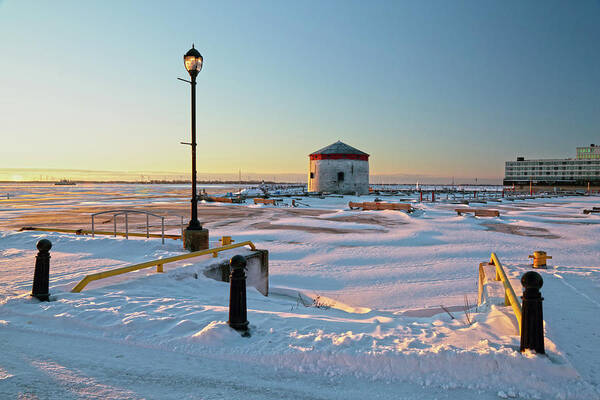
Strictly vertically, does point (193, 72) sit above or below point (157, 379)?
above

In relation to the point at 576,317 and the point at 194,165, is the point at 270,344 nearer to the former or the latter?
the point at 576,317

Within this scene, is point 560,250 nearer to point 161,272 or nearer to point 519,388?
point 519,388

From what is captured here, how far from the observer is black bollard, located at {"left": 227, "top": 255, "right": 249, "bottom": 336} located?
13.5 feet

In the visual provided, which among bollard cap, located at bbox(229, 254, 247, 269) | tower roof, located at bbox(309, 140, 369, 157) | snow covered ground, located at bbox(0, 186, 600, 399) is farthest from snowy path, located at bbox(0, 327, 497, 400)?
tower roof, located at bbox(309, 140, 369, 157)

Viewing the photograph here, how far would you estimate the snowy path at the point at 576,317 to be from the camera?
346cm

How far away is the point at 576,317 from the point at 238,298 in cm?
435

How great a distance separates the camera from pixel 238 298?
13.7 feet

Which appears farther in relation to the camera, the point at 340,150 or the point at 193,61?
the point at 340,150

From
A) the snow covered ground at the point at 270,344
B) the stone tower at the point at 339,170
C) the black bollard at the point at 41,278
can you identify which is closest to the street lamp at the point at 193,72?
the snow covered ground at the point at 270,344

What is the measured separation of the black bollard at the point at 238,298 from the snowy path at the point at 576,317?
3.30 m

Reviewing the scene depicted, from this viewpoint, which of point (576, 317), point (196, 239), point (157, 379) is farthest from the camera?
point (196, 239)

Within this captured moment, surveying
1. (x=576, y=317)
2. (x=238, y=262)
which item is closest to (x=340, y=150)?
(x=576, y=317)

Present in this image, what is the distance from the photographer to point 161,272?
6801mm

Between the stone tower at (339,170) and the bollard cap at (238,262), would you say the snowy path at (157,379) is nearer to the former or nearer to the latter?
the bollard cap at (238,262)
